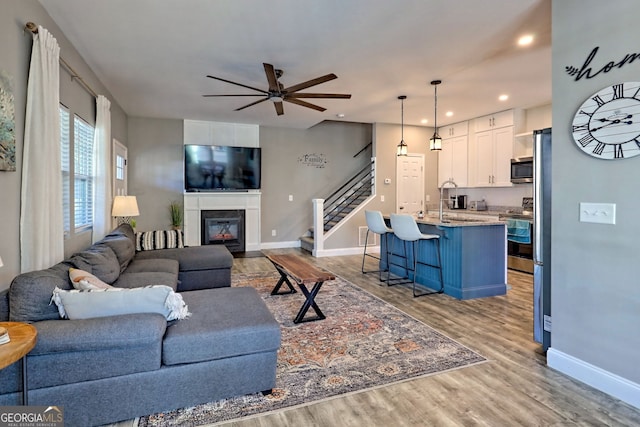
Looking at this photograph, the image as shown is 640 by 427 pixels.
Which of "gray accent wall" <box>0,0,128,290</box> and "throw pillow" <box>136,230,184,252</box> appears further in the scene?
"throw pillow" <box>136,230,184,252</box>

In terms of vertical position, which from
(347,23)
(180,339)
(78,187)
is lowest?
(180,339)

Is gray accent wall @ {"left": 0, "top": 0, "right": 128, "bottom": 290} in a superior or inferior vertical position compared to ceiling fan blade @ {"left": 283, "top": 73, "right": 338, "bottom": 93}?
inferior

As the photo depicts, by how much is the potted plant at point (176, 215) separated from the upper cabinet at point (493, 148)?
602 cm

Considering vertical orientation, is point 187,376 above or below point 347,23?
below

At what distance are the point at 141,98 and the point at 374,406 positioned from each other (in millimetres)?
5504

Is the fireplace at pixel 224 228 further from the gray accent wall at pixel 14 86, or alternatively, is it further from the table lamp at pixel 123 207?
the gray accent wall at pixel 14 86

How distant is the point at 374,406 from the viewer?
204 cm

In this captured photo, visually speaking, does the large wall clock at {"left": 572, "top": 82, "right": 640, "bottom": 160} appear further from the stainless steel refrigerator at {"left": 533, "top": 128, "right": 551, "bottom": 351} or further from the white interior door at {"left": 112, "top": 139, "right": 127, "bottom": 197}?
the white interior door at {"left": 112, "top": 139, "right": 127, "bottom": 197}

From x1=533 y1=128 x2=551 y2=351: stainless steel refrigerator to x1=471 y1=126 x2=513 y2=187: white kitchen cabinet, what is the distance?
3.91 m

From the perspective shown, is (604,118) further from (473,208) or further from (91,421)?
(473,208)

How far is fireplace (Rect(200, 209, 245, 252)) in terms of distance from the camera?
23.5 ft

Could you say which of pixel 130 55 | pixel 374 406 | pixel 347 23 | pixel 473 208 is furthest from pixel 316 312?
pixel 473 208

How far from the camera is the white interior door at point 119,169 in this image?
214 inches

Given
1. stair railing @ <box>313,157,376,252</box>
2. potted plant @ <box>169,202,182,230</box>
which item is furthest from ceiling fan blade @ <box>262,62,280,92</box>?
stair railing @ <box>313,157,376,252</box>
